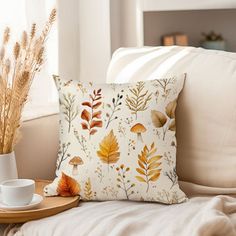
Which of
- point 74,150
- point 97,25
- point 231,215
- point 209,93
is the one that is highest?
point 97,25

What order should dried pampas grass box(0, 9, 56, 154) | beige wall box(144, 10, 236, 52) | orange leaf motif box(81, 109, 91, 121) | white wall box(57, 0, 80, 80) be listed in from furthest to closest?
beige wall box(144, 10, 236, 52) < white wall box(57, 0, 80, 80) < orange leaf motif box(81, 109, 91, 121) < dried pampas grass box(0, 9, 56, 154)

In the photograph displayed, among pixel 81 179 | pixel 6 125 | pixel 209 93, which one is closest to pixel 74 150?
pixel 81 179

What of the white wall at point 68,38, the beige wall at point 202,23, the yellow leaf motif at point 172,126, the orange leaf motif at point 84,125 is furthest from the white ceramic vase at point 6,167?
the beige wall at point 202,23

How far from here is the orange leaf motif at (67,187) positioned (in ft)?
5.73

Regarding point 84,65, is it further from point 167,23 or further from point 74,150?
point 74,150

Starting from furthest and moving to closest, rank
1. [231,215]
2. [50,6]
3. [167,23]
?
1. [167,23]
2. [50,6]
3. [231,215]

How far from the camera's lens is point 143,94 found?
177cm

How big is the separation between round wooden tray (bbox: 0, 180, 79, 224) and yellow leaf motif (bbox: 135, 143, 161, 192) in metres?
0.20

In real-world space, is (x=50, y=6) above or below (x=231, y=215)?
above

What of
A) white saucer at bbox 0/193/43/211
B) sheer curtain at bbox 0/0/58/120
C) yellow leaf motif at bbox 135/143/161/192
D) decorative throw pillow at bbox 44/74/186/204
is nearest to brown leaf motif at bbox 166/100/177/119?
decorative throw pillow at bbox 44/74/186/204

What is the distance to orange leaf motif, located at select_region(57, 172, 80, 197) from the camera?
5.73 ft

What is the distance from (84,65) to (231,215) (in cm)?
149

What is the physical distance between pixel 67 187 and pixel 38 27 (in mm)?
1060

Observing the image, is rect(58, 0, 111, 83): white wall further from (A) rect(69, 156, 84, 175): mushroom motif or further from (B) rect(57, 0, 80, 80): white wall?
(A) rect(69, 156, 84, 175): mushroom motif
